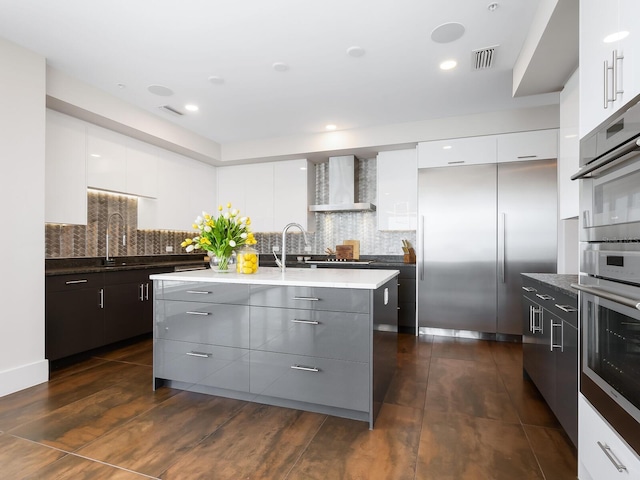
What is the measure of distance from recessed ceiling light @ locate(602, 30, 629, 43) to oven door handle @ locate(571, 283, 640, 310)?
2.99 ft

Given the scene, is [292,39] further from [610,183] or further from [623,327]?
[623,327]

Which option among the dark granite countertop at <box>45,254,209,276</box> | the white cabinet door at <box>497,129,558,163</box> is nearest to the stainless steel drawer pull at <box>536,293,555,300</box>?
the white cabinet door at <box>497,129,558,163</box>

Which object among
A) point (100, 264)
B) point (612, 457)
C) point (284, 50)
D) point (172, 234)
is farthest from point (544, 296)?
point (172, 234)

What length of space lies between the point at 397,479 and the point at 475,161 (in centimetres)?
361

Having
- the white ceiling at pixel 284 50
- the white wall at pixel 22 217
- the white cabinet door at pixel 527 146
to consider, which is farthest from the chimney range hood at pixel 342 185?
the white wall at pixel 22 217

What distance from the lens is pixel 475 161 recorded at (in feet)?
13.6

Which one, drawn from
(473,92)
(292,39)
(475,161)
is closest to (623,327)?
(292,39)

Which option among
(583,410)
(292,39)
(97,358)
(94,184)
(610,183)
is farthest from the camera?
(94,184)

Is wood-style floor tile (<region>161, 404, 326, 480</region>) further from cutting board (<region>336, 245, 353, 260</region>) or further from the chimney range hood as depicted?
the chimney range hood

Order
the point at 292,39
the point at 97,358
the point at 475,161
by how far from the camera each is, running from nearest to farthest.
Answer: the point at 292,39
the point at 97,358
the point at 475,161

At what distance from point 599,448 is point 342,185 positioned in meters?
4.09

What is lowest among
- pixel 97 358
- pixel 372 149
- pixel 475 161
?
pixel 97 358

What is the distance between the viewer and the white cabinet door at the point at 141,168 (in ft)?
13.6

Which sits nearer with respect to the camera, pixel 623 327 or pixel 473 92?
pixel 623 327
